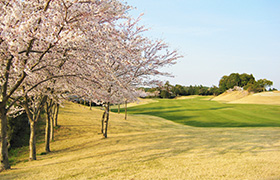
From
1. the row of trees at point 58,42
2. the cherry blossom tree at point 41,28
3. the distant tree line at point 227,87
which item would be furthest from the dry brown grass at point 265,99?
the cherry blossom tree at point 41,28

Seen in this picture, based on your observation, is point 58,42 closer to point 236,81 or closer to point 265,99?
point 265,99

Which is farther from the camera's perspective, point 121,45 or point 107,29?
point 121,45

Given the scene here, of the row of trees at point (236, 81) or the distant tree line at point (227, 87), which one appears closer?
the distant tree line at point (227, 87)

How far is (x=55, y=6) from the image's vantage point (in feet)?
25.5

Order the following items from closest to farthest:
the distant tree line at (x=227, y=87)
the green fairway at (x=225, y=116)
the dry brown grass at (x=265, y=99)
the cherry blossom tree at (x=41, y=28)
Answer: the cherry blossom tree at (x=41, y=28)
the green fairway at (x=225, y=116)
the dry brown grass at (x=265, y=99)
the distant tree line at (x=227, y=87)

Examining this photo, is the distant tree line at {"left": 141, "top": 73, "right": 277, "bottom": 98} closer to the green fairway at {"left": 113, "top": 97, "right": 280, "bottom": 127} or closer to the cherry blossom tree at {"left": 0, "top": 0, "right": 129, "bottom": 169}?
the green fairway at {"left": 113, "top": 97, "right": 280, "bottom": 127}

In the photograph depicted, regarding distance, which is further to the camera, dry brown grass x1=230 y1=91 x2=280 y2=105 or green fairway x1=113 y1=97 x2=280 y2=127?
dry brown grass x1=230 y1=91 x2=280 y2=105

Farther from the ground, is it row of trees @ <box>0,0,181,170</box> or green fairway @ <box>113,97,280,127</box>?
row of trees @ <box>0,0,181,170</box>

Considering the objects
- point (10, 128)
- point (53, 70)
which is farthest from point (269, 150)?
point (10, 128)

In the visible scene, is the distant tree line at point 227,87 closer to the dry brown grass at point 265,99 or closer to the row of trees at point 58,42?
the dry brown grass at point 265,99

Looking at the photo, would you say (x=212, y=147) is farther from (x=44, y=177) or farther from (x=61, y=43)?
(x=61, y=43)

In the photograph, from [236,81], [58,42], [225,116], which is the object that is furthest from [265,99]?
[58,42]

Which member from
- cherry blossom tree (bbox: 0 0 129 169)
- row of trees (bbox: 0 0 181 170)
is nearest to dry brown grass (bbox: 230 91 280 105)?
row of trees (bbox: 0 0 181 170)

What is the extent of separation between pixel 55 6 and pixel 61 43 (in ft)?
5.37
